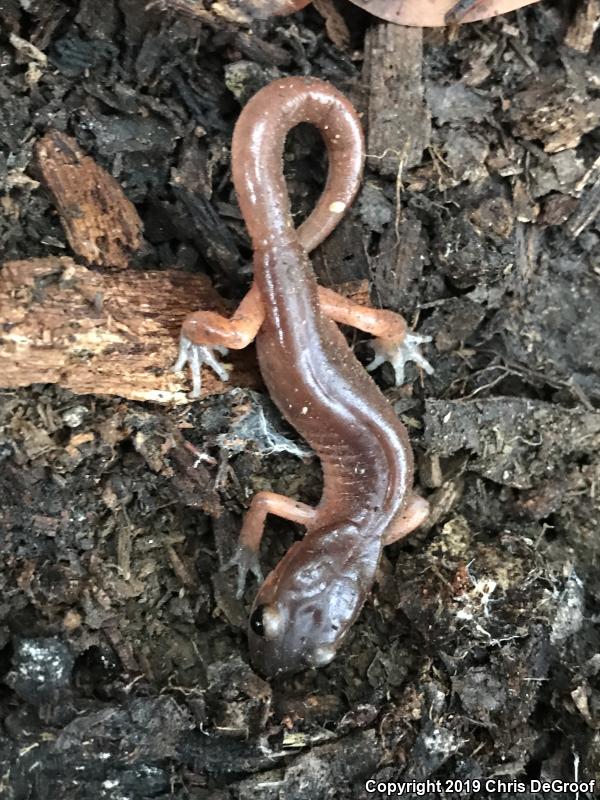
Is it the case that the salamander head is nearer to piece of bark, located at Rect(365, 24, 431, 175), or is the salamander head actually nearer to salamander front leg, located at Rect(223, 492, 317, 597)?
salamander front leg, located at Rect(223, 492, 317, 597)

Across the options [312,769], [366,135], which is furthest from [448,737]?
[366,135]

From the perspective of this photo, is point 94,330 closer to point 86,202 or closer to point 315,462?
point 86,202

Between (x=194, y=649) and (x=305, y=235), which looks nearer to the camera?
(x=194, y=649)

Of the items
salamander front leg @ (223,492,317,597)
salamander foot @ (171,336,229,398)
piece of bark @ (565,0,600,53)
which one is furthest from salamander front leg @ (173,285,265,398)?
piece of bark @ (565,0,600,53)

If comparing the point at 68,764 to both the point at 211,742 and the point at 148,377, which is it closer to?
the point at 211,742

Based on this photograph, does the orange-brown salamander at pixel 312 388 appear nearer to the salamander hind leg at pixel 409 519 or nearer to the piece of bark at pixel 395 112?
the salamander hind leg at pixel 409 519

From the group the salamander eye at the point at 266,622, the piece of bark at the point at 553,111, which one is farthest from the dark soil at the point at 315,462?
the salamander eye at the point at 266,622
